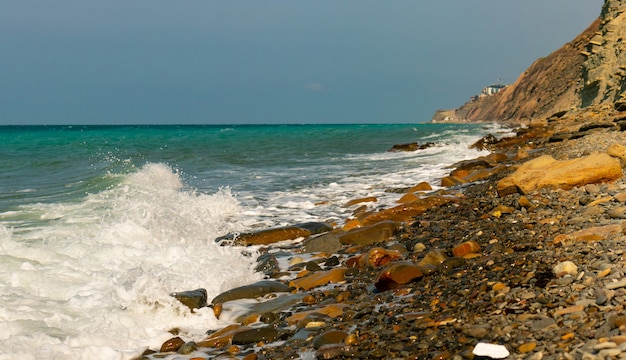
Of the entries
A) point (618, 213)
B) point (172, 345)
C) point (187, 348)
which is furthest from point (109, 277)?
point (618, 213)

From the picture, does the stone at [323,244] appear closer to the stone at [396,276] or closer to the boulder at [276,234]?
the boulder at [276,234]

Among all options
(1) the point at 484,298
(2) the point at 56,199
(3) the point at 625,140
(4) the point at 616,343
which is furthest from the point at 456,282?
(2) the point at 56,199

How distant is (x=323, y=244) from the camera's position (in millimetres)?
7750

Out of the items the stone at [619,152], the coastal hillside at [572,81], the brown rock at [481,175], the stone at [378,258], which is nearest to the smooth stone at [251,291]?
the stone at [378,258]

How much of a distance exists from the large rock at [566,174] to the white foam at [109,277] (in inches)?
153

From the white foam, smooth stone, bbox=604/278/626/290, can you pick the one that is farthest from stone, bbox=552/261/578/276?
the white foam

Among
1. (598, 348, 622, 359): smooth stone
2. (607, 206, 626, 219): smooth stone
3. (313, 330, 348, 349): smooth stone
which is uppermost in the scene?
(607, 206, 626, 219): smooth stone

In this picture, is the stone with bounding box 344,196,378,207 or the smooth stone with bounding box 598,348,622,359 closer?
the smooth stone with bounding box 598,348,622,359

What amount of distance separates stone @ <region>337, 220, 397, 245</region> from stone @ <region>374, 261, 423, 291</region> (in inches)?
89.3

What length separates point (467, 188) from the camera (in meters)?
10.6

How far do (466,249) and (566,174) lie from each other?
2.71 meters

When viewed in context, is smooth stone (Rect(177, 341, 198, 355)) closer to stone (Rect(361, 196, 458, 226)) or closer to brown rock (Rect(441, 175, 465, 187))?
stone (Rect(361, 196, 458, 226))

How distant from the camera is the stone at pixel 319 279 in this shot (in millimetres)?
6043

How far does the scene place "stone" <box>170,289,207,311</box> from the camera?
548cm
